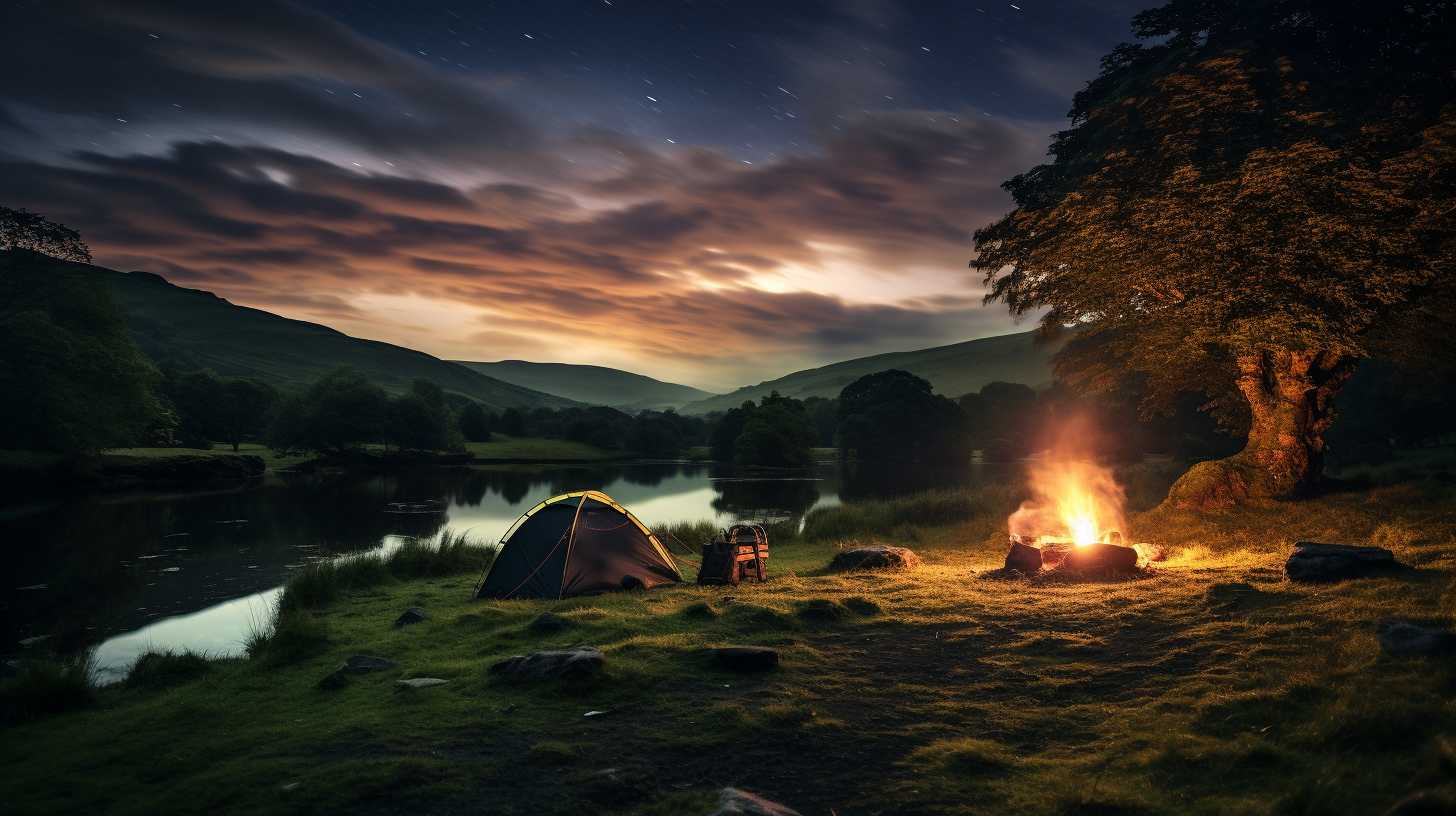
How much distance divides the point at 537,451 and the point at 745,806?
122m

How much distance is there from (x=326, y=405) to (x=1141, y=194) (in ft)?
313

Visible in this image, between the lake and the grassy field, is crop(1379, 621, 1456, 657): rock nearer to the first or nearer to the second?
the grassy field

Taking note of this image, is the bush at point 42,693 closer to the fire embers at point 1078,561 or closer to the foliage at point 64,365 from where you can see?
the fire embers at point 1078,561

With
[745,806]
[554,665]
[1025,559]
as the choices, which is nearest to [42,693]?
[554,665]

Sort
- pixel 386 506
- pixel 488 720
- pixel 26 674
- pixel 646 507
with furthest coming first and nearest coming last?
1. pixel 646 507
2. pixel 386 506
3. pixel 26 674
4. pixel 488 720

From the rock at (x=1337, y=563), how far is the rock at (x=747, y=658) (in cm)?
965

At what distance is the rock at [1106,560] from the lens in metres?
15.8

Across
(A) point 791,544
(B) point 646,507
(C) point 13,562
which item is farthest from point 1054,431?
(C) point 13,562

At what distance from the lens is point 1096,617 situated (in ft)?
40.4

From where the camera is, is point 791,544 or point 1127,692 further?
point 791,544

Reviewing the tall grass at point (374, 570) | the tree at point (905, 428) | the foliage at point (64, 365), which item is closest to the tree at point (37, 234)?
the foliage at point (64, 365)

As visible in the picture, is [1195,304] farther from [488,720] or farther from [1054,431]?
[1054,431]

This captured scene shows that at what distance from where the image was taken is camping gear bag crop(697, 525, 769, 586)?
1803cm

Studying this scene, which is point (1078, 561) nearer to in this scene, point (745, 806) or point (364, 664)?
point (745, 806)
